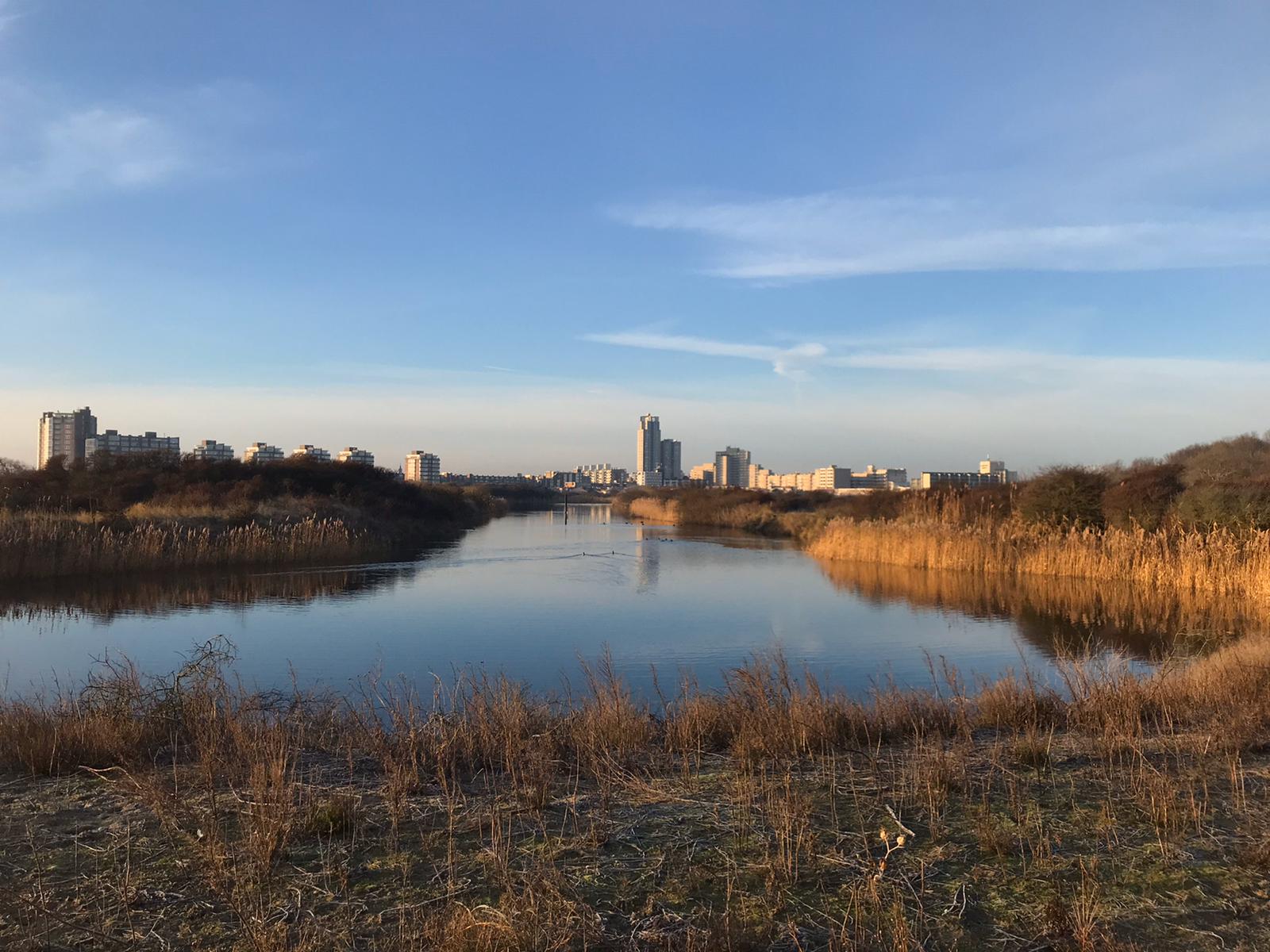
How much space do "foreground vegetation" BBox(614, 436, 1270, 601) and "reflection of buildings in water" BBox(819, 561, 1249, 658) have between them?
1.64 ft

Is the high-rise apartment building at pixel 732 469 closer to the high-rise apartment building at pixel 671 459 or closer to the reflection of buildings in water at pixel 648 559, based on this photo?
the high-rise apartment building at pixel 671 459

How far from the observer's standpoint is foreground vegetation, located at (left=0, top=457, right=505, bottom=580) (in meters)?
20.8

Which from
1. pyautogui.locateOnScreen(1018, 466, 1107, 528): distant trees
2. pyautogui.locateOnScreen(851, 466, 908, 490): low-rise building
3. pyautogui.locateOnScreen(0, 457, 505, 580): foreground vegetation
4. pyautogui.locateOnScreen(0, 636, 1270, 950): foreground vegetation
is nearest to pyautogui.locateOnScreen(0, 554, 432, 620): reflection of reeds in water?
pyautogui.locateOnScreen(0, 457, 505, 580): foreground vegetation

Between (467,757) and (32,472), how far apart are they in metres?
33.8

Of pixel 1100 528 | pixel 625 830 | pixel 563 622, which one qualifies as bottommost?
pixel 563 622

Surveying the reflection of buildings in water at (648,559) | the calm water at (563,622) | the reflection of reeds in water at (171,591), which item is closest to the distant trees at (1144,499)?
the calm water at (563,622)

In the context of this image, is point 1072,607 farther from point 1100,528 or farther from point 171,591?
point 171,591

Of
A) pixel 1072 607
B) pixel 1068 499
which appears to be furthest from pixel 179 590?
pixel 1068 499

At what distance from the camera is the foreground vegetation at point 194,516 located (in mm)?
20750

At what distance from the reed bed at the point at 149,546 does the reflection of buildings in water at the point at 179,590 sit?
564 mm

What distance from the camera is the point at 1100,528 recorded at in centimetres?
2422

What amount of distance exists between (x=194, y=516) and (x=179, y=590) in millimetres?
7260

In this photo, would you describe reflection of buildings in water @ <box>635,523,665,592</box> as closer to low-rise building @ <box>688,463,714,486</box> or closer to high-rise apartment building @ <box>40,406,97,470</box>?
high-rise apartment building @ <box>40,406,97,470</box>

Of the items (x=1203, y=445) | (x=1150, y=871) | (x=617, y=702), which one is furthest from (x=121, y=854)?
(x=1203, y=445)
